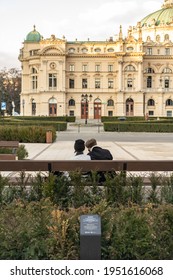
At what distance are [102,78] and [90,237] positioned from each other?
8683 centimetres

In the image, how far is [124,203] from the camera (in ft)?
27.6

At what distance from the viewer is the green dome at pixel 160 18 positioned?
11438 cm

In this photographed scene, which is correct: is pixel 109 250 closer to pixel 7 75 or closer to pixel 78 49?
pixel 78 49

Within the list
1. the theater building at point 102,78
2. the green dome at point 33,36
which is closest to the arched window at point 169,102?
the theater building at point 102,78

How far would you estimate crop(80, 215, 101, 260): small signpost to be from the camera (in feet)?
15.3

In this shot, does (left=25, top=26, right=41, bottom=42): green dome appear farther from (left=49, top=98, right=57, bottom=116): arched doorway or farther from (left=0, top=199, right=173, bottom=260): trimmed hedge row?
(left=0, top=199, right=173, bottom=260): trimmed hedge row

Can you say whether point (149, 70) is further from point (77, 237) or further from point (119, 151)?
point (77, 237)

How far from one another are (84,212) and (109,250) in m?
0.76

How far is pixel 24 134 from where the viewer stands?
2845cm

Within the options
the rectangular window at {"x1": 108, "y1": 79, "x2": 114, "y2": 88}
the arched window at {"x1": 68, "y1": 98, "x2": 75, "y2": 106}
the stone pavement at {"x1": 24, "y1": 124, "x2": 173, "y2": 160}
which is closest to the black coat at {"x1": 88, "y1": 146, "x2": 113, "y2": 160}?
the stone pavement at {"x1": 24, "y1": 124, "x2": 173, "y2": 160}

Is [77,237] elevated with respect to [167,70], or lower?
lower

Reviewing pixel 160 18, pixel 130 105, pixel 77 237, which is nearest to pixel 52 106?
pixel 130 105

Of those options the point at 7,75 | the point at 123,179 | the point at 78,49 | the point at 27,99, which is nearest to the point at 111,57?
the point at 78,49

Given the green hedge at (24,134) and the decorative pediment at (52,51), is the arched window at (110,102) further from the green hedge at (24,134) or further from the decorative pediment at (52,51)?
the green hedge at (24,134)
